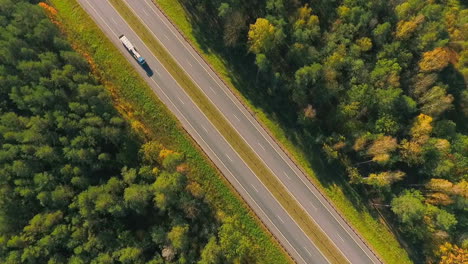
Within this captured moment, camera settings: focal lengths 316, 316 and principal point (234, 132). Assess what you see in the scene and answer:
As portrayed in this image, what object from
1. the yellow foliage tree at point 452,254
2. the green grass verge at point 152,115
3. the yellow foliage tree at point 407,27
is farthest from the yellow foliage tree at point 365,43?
the yellow foliage tree at point 452,254

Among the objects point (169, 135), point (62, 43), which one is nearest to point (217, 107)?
point (169, 135)

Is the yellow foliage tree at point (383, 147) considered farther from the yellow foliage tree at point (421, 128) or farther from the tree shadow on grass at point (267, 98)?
the tree shadow on grass at point (267, 98)

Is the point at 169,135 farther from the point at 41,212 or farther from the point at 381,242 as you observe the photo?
the point at 381,242

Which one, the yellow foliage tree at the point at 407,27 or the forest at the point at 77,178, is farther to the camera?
the yellow foliage tree at the point at 407,27

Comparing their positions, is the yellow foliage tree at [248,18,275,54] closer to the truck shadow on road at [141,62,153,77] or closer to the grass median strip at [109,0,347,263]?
the grass median strip at [109,0,347,263]

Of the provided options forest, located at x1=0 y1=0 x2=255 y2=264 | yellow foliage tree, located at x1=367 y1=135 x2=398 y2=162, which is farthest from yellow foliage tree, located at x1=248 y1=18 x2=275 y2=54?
yellow foliage tree, located at x1=367 y1=135 x2=398 y2=162

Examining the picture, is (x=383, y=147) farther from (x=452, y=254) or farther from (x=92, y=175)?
(x=92, y=175)
